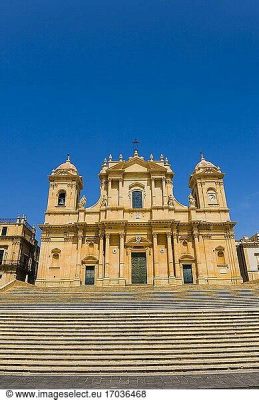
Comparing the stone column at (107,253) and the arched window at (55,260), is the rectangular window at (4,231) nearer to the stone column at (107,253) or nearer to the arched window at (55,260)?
the arched window at (55,260)

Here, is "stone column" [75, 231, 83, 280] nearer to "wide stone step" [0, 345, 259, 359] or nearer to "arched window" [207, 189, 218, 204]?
"arched window" [207, 189, 218, 204]

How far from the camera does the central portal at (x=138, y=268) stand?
2834 centimetres

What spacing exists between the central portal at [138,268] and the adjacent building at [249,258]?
17.0 metres

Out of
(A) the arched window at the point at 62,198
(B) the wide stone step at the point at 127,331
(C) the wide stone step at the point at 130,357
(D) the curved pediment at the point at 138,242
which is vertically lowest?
(C) the wide stone step at the point at 130,357

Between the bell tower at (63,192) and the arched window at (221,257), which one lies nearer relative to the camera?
the arched window at (221,257)

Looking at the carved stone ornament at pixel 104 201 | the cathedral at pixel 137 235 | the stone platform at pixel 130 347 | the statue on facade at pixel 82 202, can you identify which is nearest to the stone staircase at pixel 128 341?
the stone platform at pixel 130 347

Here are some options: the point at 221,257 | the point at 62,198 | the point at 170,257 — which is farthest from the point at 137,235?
the point at 62,198

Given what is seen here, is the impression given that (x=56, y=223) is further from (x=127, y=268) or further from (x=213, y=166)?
(x=213, y=166)

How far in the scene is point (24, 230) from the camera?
40.9 metres

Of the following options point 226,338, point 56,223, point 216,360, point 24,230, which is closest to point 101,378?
point 216,360

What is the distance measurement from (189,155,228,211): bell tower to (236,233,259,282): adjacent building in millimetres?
11553

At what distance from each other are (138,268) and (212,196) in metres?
11.3

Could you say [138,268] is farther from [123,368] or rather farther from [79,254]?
[123,368]

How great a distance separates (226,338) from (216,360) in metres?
1.74
